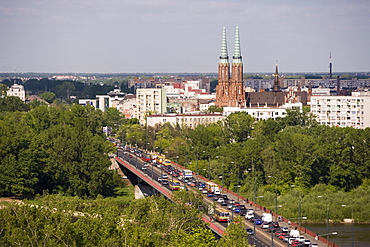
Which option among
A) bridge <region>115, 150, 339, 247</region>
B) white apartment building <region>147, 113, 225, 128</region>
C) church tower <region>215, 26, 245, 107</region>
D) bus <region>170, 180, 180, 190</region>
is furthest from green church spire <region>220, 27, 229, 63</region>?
bus <region>170, 180, 180, 190</region>

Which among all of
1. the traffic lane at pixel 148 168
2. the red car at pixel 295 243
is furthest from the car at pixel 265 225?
the traffic lane at pixel 148 168

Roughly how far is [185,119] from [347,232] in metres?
66.6

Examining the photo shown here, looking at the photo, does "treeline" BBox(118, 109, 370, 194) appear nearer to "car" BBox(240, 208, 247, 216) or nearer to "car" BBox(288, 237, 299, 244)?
"car" BBox(240, 208, 247, 216)

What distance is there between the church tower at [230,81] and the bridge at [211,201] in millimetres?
48973

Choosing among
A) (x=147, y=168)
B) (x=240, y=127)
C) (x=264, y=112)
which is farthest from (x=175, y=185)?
(x=264, y=112)

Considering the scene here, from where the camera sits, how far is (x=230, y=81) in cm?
16075

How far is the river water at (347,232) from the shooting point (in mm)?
64812

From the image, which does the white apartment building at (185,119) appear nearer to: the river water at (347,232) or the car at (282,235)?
the river water at (347,232)

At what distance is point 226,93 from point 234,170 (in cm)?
7286

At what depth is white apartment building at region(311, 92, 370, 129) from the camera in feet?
398

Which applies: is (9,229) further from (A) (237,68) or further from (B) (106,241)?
(A) (237,68)

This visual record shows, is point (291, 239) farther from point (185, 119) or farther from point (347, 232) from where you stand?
point (185, 119)

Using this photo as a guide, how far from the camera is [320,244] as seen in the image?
58.1 m

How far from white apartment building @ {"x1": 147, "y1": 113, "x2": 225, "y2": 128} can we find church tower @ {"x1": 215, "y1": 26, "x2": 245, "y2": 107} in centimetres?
1757
